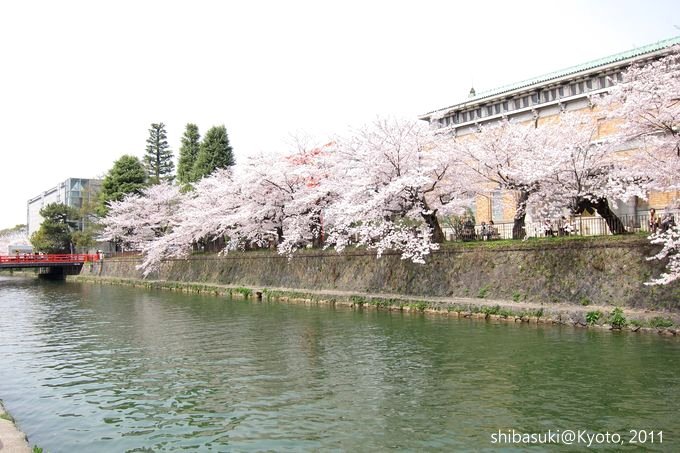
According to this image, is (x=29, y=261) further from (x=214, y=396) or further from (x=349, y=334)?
(x=214, y=396)


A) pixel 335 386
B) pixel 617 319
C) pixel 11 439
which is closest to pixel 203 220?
pixel 617 319

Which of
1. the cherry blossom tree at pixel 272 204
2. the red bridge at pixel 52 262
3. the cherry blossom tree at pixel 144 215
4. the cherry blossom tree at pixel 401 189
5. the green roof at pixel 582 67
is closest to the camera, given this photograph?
the cherry blossom tree at pixel 401 189

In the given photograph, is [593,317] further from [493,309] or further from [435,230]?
[435,230]

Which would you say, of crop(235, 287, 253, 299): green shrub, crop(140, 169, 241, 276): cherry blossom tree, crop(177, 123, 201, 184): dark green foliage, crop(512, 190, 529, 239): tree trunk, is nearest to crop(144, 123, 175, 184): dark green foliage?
crop(177, 123, 201, 184): dark green foliage

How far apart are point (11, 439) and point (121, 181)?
204ft

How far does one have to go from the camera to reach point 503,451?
8.23 meters

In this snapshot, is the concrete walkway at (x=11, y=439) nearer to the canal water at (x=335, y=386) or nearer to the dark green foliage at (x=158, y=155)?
the canal water at (x=335, y=386)

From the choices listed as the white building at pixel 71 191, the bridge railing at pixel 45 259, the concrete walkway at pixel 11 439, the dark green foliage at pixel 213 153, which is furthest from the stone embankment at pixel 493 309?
the white building at pixel 71 191

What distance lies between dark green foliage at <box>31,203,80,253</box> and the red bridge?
436 cm

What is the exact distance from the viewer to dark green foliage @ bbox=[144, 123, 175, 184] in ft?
252

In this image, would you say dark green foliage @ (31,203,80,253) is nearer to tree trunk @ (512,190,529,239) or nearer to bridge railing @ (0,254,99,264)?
bridge railing @ (0,254,99,264)

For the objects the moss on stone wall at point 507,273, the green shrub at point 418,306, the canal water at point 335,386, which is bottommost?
the canal water at point 335,386

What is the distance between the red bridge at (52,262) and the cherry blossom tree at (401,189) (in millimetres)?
49748

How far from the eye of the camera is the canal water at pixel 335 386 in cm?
905
